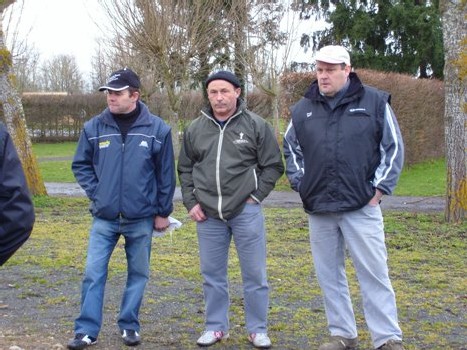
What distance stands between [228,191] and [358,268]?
1.06 meters

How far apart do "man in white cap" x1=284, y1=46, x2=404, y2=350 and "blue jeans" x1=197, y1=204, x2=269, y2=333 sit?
46cm

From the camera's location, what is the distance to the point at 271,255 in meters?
8.91

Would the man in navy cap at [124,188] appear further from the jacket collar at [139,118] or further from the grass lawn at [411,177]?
the grass lawn at [411,177]

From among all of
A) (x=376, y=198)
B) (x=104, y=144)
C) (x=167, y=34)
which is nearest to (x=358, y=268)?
(x=376, y=198)

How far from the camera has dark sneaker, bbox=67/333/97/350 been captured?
520cm

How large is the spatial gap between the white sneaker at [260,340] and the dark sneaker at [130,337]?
2.72 feet

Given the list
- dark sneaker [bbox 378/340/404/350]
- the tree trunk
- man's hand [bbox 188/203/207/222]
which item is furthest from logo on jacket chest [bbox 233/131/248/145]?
the tree trunk

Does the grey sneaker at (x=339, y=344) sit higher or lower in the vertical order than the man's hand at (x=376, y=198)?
lower

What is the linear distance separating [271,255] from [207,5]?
18780 mm

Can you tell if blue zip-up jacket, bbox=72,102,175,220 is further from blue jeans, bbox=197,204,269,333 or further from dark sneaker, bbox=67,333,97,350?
dark sneaker, bbox=67,333,97,350

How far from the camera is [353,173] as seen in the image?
16.3 feet

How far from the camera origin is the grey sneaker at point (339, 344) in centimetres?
510

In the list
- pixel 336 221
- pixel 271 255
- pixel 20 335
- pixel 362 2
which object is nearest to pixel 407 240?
pixel 271 255

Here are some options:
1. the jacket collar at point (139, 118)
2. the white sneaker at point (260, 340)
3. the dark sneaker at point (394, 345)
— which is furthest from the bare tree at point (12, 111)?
the dark sneaker at point (394, 345)
